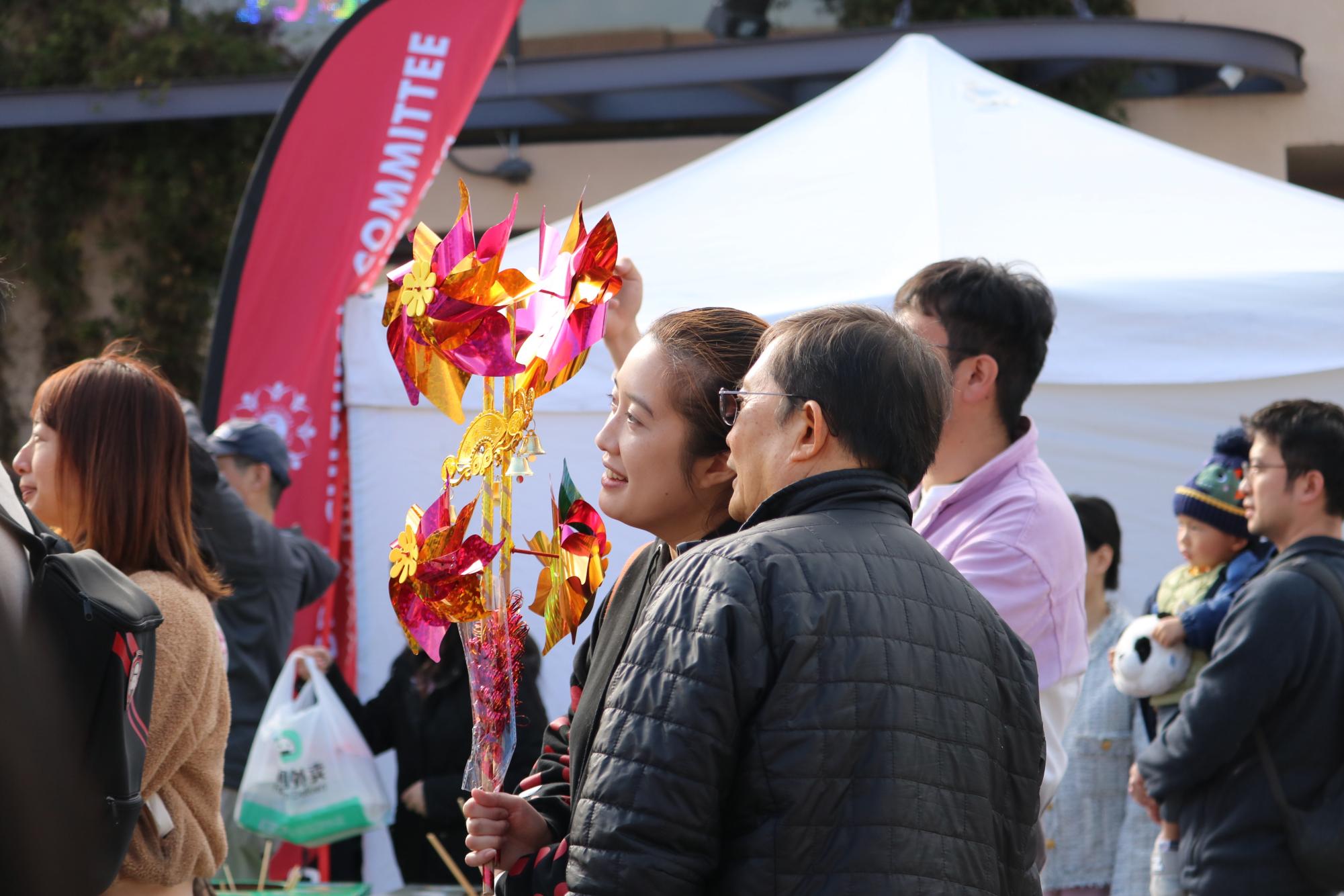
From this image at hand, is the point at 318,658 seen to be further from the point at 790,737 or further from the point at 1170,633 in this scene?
the point at 790,737

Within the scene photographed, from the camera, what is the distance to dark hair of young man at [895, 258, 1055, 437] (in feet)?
7.16

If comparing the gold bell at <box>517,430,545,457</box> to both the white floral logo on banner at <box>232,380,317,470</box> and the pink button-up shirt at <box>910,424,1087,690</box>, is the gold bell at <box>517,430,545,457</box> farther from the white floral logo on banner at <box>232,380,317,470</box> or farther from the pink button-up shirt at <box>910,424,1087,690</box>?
the white floral logo on banner at <box>232,380,317,470</box>

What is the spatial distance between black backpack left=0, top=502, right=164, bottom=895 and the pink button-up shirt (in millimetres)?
1147

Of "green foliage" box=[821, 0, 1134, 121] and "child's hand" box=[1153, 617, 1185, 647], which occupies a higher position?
"green foliage" box=[821, 0, 1134, 121]

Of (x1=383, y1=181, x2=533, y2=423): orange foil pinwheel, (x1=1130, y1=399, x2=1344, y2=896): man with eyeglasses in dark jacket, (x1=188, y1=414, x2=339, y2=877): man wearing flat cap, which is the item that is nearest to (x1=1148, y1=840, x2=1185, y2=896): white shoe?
(x1=1130, y1=399, x2=1344, y2=896): man with eyeglasses in dark jacket

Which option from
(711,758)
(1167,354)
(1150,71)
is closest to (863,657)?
(711,758)

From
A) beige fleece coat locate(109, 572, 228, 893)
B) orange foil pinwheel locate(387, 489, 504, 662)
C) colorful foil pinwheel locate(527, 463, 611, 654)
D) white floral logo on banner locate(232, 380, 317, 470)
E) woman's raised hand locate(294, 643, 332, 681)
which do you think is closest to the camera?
orange foil pinwheel locate(387, 489, 504, 662)

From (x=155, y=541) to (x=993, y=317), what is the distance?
1.38m

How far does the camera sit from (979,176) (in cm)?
424

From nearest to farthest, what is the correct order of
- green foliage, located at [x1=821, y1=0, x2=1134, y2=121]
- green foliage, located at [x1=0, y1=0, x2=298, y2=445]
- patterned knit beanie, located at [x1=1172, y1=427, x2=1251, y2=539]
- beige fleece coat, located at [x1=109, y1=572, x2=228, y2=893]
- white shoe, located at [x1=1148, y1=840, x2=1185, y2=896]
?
beige fleece coat, located at [x1=109, y1=572, x2=228, y2=893] < white shoe, located at [x1=1148, y1=840, x2=1185, y2=896] < patterned knit beanie, located at [x1=1172, y1=427, x2=1251, y2=539] < green foliage, located at [x1=821, y1=0, x2=1134, y2=121] < green foliage, located at [x1=0, y1=0, x2=298, y2=445]

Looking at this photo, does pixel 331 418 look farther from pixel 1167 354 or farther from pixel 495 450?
pixel 495 450

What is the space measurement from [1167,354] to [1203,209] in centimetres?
78

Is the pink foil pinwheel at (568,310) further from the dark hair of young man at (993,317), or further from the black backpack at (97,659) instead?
the dark hair of young man at (993,317)

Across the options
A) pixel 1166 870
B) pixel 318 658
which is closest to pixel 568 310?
pixel 1166 870
